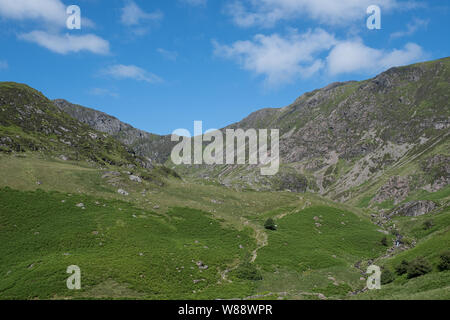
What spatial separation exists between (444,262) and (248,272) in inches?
1185

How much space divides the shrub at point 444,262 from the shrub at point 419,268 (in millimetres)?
1545

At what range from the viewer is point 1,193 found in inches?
2429

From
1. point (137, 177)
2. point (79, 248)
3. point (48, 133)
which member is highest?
point (48, 133)

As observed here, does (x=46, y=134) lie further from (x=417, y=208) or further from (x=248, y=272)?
(x=417, y=208)

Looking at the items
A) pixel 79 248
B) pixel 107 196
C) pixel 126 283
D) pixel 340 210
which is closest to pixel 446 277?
pixel 126 283

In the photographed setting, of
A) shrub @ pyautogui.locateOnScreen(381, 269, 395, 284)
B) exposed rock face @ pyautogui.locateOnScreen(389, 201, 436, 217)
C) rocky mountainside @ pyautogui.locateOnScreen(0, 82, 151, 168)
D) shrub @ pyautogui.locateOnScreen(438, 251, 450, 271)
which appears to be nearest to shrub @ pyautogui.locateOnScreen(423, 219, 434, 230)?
exposed rock face @ pyautogui.locateOnScreen(389, 201, 436, 217)

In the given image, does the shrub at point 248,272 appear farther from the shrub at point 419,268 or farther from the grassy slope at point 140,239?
the shrub at point 419,268

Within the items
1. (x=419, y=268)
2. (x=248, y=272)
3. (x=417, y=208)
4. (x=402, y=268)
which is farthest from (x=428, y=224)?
(x=248, y=272)

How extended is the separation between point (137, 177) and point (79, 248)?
153 feet

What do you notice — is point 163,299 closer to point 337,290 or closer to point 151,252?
point 151,252

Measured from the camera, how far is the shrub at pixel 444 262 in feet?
135

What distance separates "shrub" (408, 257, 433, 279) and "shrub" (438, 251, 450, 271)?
154 cm

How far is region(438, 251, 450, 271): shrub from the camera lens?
4128 cm
